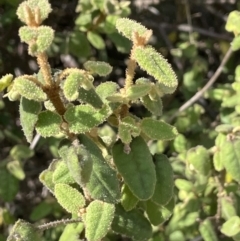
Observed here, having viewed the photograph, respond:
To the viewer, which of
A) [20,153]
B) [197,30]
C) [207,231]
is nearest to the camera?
[207,231]

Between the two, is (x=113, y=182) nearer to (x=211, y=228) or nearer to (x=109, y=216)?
(x=109, y=216)

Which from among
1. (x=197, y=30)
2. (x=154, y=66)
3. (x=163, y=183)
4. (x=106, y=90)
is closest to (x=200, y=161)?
(x=163, y=183)

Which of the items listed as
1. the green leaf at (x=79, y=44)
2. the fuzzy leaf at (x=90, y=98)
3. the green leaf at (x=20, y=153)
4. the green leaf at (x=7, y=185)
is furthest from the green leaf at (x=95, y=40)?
the fuzzy leaf at (x=90, y=98)

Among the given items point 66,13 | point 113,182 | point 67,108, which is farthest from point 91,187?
point 66,13

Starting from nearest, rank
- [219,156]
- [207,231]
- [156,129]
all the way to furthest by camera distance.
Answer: [156,129], [219,156], [207,231]

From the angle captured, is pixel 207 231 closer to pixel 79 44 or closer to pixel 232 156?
pixel 232 156

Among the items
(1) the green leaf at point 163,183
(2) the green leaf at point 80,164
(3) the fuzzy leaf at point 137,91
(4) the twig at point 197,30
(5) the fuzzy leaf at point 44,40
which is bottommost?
(4) the twig at point 197,30

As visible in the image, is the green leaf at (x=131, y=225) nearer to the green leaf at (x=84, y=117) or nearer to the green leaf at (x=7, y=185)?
the green leaf at (x=84, y=117)
